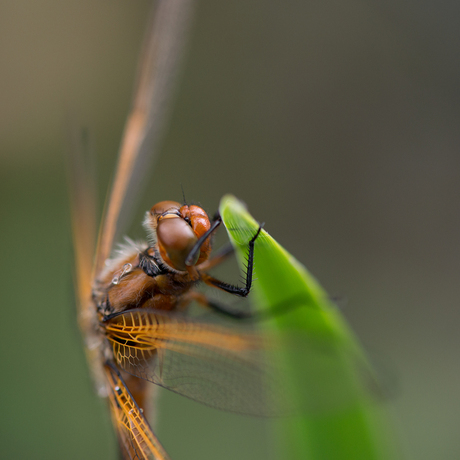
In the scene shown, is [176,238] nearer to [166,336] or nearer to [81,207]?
[166,336]

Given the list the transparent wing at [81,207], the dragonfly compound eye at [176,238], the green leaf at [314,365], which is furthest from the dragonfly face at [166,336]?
the transparent wing at [81,207]

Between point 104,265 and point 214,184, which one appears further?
point 214,184

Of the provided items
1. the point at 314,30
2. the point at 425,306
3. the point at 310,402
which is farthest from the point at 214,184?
the point at 310,402

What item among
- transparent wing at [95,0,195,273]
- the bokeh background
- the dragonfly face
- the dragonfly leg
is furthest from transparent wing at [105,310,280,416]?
the bokeh background

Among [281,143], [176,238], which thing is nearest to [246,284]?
[176,238]

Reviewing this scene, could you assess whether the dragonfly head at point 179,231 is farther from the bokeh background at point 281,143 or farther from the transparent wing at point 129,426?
the bokeh background at point 281,143

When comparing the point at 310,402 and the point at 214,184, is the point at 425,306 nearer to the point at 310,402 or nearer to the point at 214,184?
the point at 214,184
